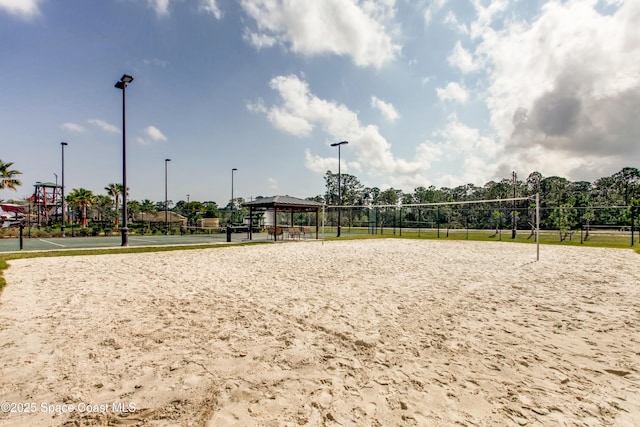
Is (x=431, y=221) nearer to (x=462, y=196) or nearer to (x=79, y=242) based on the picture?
(x=79, y=242)

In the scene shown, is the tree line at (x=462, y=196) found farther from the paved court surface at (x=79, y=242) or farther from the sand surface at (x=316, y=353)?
the sand surface at (x=316, y=353)

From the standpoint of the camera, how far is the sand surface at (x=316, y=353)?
8.02ft

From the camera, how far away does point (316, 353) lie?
3492 millimetres

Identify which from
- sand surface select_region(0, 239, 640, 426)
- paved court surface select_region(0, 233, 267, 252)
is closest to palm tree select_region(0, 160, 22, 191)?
paved court surface select_region(0, 233, 267, 252)

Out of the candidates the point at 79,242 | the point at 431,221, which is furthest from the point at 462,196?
the point at 79,242

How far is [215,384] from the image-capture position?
2803 mm

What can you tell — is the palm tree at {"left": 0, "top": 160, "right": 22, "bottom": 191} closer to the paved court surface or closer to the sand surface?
the paved court surface

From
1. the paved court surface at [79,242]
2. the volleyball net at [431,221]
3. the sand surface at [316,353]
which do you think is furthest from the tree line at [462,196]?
the sand surface at [316,353]

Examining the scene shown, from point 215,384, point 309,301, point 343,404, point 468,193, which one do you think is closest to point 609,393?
point 343,404

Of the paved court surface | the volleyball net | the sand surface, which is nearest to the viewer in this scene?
the sand surface

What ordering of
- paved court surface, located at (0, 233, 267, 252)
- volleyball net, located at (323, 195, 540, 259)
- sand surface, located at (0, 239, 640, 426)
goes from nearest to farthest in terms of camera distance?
1. sand surface, located at (0, 239, 640, 426)
2. paved court surface, located at (0, 233, 267, 252)
3. volleyball net, located at (323, 195, 540, 259)

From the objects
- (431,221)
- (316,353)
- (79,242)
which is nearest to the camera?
(316,353)

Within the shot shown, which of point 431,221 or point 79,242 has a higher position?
point 431,221

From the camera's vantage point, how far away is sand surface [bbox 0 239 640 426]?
2.44 metres
